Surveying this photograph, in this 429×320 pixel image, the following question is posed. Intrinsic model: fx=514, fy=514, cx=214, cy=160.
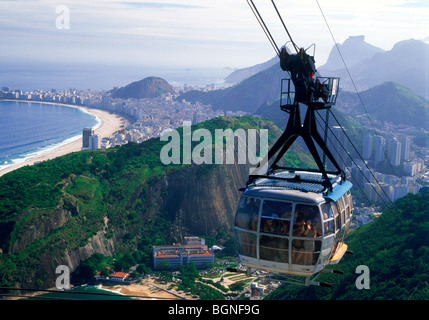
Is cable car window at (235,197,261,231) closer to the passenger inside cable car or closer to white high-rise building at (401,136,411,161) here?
the passenger inside cable car

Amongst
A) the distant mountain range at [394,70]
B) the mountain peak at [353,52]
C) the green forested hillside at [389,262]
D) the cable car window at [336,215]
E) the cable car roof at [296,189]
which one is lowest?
the green forested hillside at [389,262]

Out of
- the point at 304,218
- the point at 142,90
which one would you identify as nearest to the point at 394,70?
the point at 142,90

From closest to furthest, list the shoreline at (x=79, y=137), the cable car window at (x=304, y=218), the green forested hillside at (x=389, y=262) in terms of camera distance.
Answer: the cable car window at (x=304, y=218)
the green forested hillside at (x=389, y=262)
the shoreline at (x=79, y=137)

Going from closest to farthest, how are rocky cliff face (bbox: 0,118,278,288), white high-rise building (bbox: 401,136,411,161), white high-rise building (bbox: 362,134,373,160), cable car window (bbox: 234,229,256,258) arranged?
cable car window (bbox: 234,229,256,258) → rocky cliff face (bbox: 0,118,278,288) → white high-rise building (bbox: 362,134,373,160) → white high-rise building (bbox: 401,136,411,161)

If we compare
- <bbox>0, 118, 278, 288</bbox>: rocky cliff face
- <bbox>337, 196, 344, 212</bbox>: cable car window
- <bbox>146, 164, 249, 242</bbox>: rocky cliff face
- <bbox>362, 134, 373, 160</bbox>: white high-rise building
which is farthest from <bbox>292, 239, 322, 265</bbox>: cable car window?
<bbox>362, 134, 373, 160</bbox>: white high-rise building

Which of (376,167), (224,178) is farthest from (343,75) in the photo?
(224,178)

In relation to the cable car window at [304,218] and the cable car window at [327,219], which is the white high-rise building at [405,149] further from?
the cable car window at [304,218]

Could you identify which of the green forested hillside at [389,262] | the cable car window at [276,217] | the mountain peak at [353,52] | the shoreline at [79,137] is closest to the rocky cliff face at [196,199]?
the green forested hillside at [389,262]
